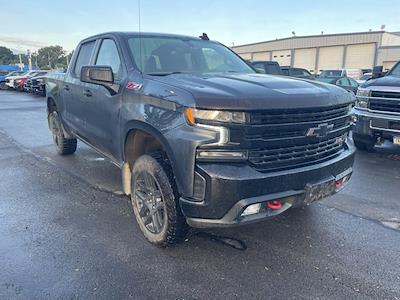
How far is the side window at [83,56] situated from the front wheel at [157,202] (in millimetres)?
2288

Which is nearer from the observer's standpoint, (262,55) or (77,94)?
(77,94)

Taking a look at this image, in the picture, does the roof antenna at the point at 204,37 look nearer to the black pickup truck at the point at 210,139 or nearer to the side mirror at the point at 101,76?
the black pickup truck at the point at 210,139

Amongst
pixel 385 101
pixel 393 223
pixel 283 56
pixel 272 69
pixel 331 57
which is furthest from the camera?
pixel 283 56

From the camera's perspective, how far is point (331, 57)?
47.4m

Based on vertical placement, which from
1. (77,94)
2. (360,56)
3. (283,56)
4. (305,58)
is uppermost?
(283,56)

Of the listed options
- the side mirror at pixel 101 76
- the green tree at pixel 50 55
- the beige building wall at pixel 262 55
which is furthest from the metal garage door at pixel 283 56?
the green tree at pixel 50 55

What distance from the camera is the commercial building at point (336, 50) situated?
1657 inches

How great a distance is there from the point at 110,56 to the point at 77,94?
3.31 ft

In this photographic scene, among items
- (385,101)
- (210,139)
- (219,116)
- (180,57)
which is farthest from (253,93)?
(385,101)

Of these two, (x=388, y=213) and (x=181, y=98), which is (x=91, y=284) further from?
(x=388, y=213)

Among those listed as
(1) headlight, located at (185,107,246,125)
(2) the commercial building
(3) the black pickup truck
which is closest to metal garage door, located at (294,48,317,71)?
(2) the commercial building

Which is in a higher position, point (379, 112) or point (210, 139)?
point (210, 139)

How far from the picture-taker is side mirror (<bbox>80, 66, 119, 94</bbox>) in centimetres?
365

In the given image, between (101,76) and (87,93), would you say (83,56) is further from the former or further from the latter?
(101,76)
